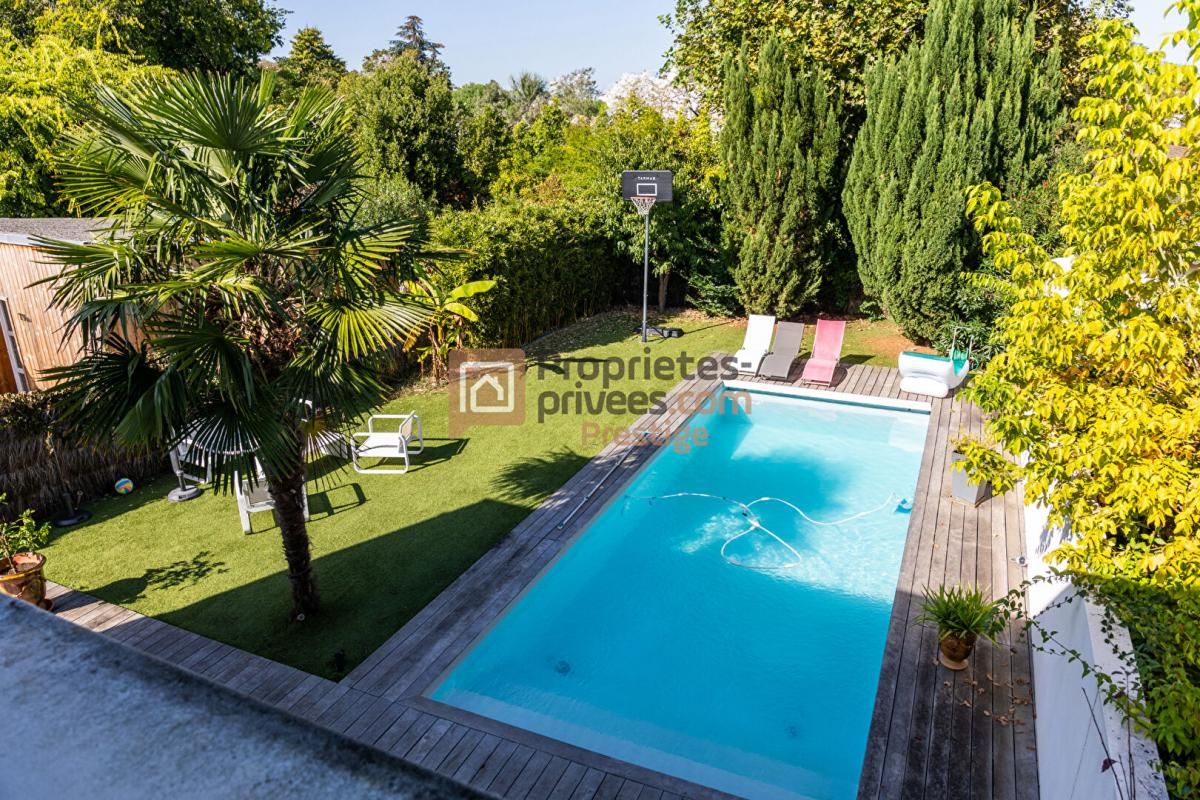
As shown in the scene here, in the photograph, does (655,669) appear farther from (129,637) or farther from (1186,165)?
(1186,165)

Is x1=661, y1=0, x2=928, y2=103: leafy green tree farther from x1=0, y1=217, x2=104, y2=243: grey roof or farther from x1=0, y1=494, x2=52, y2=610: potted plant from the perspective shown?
x1=0, y1=494, x2=52, y2=610: potted plant

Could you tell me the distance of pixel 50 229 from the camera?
11.9 metres

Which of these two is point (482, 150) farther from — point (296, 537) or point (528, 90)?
point (528, 90)

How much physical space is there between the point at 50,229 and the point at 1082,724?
15.7m

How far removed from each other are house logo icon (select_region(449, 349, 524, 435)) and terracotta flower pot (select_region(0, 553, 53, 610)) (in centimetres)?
669

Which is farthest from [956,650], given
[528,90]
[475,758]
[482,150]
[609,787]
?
[528,90]

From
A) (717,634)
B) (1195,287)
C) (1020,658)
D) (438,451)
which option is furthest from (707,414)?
(1195,287)

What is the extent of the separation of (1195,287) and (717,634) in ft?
18.5

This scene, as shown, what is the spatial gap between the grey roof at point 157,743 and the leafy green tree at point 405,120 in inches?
1051

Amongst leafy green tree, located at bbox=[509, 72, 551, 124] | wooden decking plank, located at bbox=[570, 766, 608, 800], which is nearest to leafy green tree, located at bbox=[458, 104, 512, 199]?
wooden decking plank, located at bbox=[570, 766, 608, 800]

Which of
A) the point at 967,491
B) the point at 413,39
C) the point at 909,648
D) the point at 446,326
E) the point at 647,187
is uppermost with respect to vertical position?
the point at 413,39

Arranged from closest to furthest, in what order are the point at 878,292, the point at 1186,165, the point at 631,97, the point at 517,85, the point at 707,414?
the point at 1186,165
the point at 707,414
the point at 878,292
the point at 631,97
the point at 517,85

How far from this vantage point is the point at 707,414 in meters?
14.4

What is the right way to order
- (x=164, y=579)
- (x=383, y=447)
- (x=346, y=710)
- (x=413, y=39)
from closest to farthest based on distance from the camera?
(x=346, y=710) → (x=164, y=579) → (x=383, y=447) → (x=413, y=39)
